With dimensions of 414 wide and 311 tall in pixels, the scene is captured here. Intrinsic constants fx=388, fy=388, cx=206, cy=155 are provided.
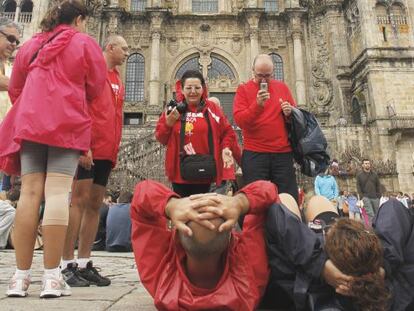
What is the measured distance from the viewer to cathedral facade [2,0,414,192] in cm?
2220

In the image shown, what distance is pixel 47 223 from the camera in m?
2.95

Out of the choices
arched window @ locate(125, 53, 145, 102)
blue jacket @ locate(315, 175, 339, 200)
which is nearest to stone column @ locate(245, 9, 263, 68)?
arched window @ locate(125, 53, 145, 102)

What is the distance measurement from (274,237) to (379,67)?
2253 centimetres

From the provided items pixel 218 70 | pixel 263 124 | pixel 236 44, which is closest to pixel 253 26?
pixel 236 44

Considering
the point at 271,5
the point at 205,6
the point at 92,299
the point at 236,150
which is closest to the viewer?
the point at 92,299

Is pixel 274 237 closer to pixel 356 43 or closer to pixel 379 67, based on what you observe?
pixel 379 67

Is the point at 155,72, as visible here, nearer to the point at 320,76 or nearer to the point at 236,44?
the point at 236,44

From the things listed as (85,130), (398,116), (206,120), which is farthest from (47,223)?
(398,116)

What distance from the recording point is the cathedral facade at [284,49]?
874 inches

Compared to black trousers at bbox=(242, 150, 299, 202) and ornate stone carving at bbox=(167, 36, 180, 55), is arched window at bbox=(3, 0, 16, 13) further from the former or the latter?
black trousers at bbox=(242, 150, 299, 202)

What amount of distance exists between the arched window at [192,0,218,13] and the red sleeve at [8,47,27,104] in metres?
→ 26.6

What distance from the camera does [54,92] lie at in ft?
9.86

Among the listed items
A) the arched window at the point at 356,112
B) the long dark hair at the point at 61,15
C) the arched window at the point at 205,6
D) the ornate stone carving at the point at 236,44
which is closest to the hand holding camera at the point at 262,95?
the long dark hair at the point at 61,15

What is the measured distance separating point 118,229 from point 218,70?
67.1 ft
